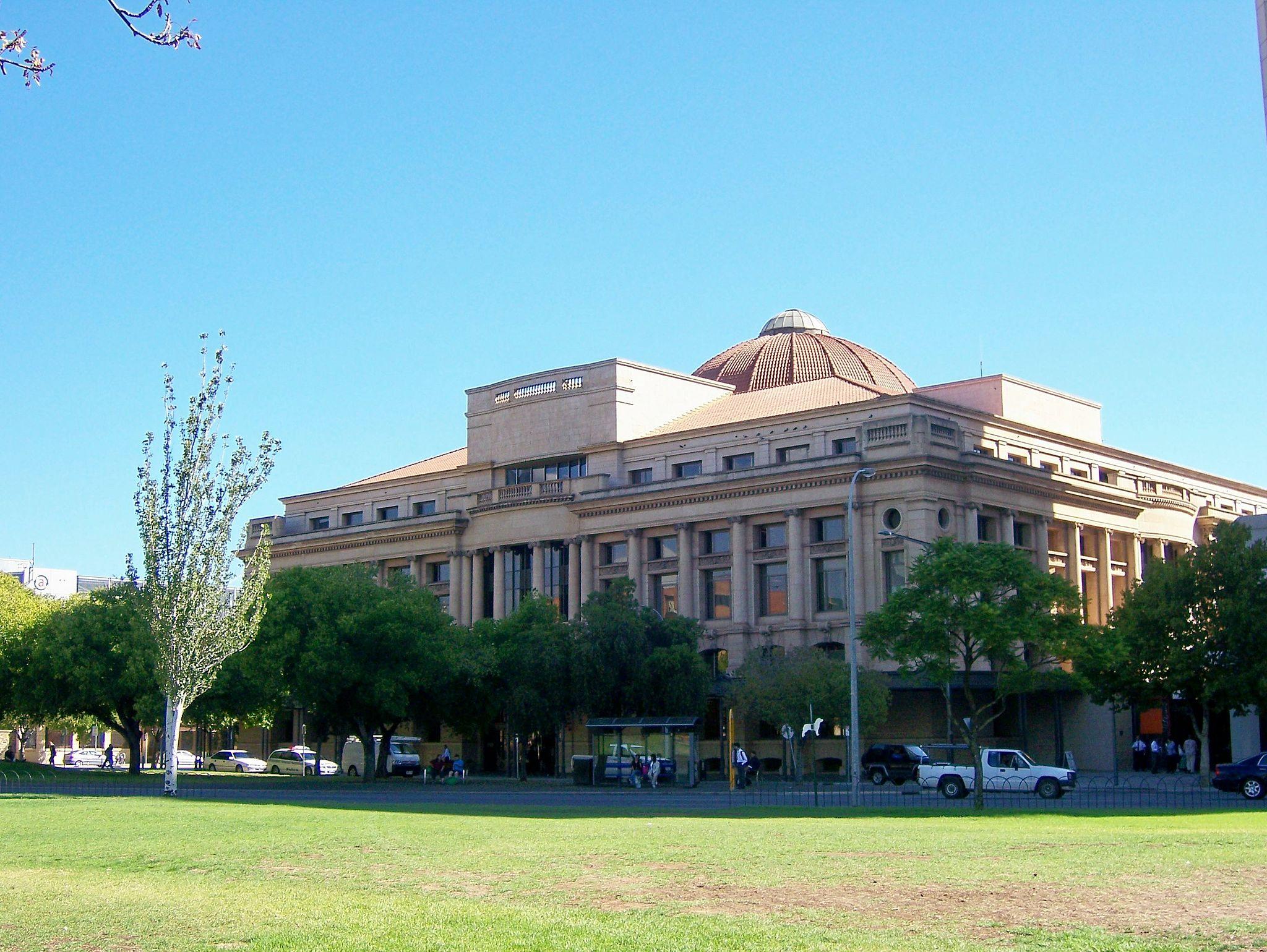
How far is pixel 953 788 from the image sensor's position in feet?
159

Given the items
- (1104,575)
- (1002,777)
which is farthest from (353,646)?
(1104,575)

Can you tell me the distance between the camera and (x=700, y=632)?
2790 inches

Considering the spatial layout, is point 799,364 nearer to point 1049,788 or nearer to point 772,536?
point 772,536

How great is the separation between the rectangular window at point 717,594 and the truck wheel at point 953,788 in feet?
107

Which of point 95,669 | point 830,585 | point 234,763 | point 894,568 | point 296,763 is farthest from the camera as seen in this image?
point 234,763

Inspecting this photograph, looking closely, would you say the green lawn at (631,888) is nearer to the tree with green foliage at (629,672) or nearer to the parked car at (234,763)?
the tree with green foliage at (629,672)

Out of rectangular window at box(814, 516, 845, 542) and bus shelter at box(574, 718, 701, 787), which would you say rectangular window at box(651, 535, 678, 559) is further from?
bus shelter at box(574, 718, 701, 787)

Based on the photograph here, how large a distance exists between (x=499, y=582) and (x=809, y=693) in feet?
115

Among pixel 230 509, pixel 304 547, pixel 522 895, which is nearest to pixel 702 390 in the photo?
pixel 304 547

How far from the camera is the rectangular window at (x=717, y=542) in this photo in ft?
270

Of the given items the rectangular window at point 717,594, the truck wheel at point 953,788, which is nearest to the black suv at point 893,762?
the truck wheel at point 953,788

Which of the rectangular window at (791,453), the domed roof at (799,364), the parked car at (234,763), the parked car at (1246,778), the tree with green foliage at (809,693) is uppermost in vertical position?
the domed roof at (799,364)

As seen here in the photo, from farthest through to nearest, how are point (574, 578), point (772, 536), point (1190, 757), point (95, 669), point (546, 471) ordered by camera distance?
1. point (546, 471)
2. point (574, 578)
3. point (772, 536)
4. point (1190, 757)
5. point (95, 669)

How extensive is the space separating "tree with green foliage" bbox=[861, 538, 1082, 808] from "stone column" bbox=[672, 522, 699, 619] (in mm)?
37104
